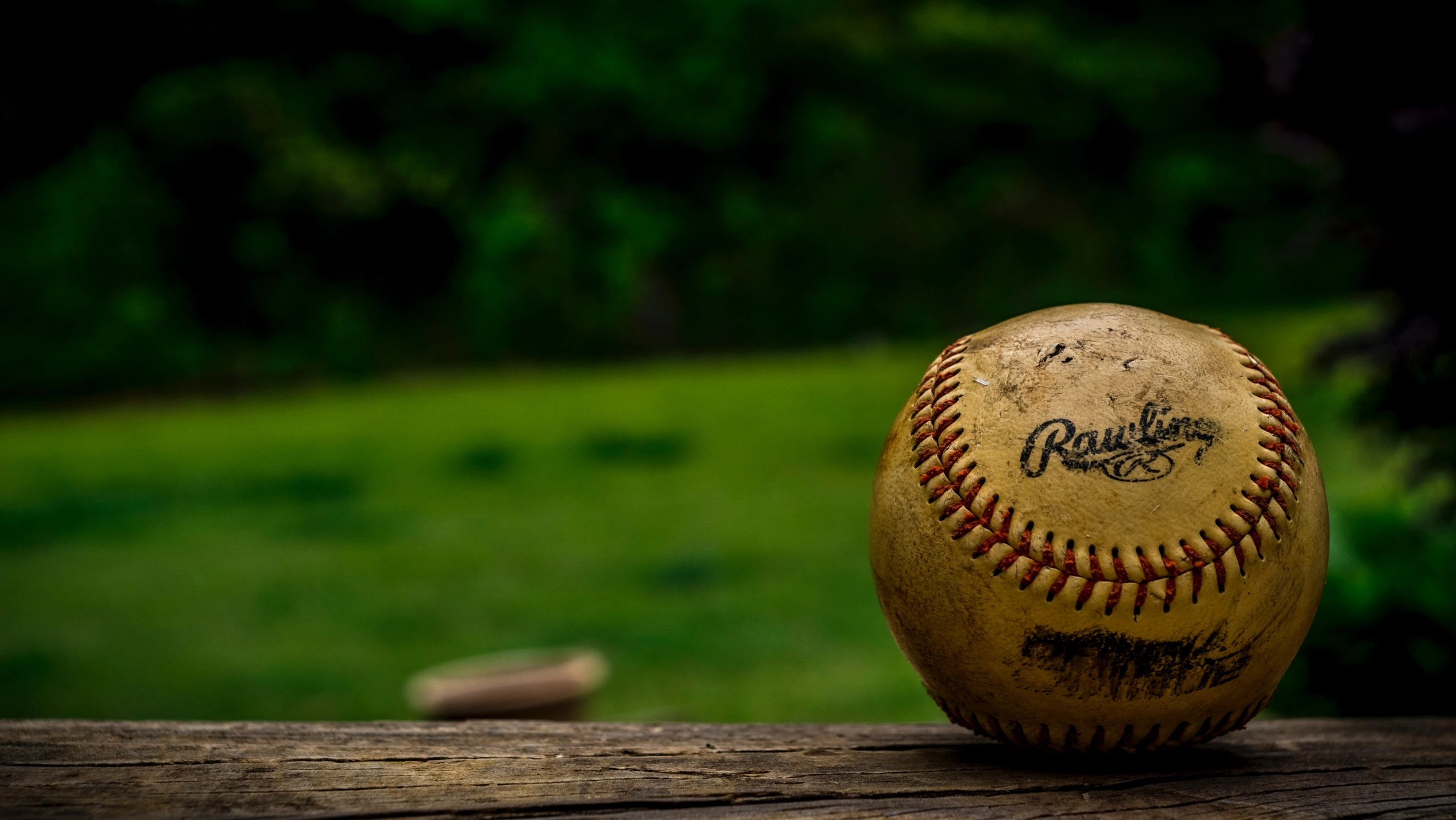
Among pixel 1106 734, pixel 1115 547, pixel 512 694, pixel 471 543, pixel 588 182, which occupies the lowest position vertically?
→ pixel 1106 734

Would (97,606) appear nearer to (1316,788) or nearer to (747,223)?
(1316,788)

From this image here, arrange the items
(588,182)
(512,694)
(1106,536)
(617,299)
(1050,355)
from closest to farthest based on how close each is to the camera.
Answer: (1106,536)
(1050,355)
(512,694)
(617,299)
(588,182)

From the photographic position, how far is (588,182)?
647 inches

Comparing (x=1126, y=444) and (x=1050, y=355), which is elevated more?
(x=1050, y=355)

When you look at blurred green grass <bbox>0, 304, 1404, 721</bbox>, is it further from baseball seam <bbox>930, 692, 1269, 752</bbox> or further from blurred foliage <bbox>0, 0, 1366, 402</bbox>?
blurred foliage <bbox>0, 0, 1366, 402</bbox>

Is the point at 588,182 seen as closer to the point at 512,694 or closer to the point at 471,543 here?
the point at 471,543

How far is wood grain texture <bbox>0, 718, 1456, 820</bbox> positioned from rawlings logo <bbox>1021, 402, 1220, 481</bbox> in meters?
0.51

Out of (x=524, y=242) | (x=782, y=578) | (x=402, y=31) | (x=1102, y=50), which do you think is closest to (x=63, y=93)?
(x=402, y=31)

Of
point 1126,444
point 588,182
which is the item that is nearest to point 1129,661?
point 1126,444

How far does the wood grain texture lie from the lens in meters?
1.79

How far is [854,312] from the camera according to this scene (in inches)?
631

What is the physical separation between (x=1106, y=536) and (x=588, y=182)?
15184mm

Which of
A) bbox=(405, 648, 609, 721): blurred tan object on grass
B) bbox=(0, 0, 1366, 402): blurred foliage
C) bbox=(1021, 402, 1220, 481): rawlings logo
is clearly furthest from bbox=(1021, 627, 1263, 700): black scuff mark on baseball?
bbox=(0, 0, 1366, 402): blurred foliage

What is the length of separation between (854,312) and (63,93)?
404 inches
